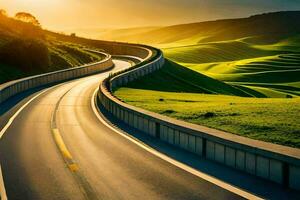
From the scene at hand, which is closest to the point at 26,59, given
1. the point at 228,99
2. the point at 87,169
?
the point at 228,99

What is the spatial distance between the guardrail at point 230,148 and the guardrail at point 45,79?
20346 mm

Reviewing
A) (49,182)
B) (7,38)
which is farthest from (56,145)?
(7,38)

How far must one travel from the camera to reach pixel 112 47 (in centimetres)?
11725

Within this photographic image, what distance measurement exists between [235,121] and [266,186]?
8.39m

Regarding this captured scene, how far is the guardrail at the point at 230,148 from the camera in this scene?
12891 mm

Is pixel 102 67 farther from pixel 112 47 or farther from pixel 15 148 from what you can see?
pixel 15 148

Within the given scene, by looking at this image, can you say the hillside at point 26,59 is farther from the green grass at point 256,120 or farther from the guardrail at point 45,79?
the green grass at point 256,120

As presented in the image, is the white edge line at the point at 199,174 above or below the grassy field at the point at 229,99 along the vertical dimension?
above

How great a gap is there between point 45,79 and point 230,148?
4450 cm

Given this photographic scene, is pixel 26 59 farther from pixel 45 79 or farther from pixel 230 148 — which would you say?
pixel 230 148

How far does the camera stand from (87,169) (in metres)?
15.6

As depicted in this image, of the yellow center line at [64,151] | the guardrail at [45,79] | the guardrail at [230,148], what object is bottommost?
the guardrail at [45,79]

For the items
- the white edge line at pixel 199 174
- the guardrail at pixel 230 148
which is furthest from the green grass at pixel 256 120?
the white edge line at pixel 199 174

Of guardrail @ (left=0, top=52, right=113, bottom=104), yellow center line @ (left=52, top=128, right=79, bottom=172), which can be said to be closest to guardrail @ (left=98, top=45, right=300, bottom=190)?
yellow center line @ (left=52, top=128, right=79, bottom=172)
